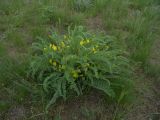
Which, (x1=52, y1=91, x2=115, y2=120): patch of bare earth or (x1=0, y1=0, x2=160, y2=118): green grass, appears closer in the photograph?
(x1=52, y1=91, x2=115, y2=120): patch of bare earth

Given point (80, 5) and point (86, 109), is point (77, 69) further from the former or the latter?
point (80, 5)

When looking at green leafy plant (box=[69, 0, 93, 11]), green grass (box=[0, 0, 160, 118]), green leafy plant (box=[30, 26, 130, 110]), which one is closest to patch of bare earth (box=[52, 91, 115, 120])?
green leafy plant (box=[30, 26, 130, 110])

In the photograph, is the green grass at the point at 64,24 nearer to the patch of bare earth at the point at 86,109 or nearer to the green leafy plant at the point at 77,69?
the green leafy plant at the point at 77,69

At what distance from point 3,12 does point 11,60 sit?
1.22m

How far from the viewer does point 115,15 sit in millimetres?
5367

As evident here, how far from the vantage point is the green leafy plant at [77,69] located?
148 inches

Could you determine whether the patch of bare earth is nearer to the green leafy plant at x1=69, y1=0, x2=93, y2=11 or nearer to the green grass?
the green grass

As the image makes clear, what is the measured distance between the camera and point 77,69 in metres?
3.81

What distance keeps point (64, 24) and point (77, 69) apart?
149 cm

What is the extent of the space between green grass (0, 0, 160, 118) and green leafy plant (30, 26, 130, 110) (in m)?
Answer: 0.38

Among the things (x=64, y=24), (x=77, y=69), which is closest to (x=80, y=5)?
(x=64, y=24)

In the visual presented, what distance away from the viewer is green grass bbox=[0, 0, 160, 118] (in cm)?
435

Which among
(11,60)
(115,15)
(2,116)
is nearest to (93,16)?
(115,15)

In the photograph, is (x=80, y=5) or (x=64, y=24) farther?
(x=80, y=5)
